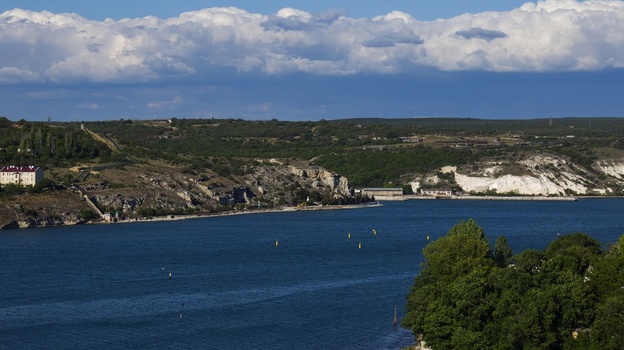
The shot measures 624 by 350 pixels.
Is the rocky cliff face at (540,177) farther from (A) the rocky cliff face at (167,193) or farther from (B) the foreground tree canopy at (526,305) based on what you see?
(B) the foreground tree canopy at (526,305)

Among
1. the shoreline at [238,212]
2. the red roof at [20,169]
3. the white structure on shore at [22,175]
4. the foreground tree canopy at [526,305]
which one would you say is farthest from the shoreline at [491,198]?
the foreground tree canopy at [526,305]

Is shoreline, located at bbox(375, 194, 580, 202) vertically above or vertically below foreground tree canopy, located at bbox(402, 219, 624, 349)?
below

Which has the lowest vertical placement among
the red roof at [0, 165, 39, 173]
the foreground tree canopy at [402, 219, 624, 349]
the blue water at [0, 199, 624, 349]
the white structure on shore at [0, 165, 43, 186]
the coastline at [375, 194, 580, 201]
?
the blue water at [0, 199, 624, 349]

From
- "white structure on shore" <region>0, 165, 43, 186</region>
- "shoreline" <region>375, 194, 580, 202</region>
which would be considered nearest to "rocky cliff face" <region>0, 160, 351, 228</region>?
"white structure on shore" <region>0, 165, 43, 186</region>

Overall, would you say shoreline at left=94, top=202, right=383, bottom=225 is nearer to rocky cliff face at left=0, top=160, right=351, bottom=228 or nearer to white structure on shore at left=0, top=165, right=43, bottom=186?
rocky cliff face at left=0, top=160, right=351, bottom=228

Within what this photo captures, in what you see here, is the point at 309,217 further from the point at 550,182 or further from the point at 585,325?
the point at 585,325

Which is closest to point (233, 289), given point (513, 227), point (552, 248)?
point (552, 248)
